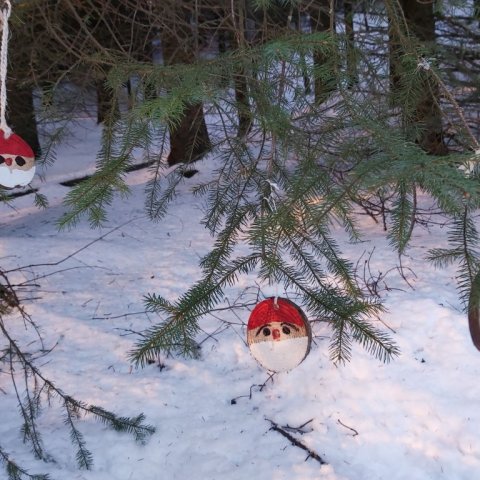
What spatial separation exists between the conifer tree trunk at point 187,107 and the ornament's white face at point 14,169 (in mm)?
445

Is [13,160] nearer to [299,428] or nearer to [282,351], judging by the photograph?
[282,351]

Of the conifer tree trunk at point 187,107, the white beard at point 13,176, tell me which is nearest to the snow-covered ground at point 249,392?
the conifer tree trunk at point 187,107

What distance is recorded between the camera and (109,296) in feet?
14.1

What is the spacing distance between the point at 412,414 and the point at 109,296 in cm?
228

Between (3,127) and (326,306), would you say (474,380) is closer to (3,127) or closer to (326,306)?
(326,306)

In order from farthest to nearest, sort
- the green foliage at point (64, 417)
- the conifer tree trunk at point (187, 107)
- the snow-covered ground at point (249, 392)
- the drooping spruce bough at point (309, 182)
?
the conifer tree trunk at point (187, 107) → the snow-covered ground at point (249, 392) → the green foliage at point (64, 417) → the drooping spruce bough at point (309, 182)

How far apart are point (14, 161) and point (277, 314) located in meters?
0.88

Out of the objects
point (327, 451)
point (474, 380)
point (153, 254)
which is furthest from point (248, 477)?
point (153, 254)

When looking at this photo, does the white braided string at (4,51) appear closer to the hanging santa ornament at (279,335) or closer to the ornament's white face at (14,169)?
the ornament's white face at (14,169)

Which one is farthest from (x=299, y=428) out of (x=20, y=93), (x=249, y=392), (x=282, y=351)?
(x=20, y=93)

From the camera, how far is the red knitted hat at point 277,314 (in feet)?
4.94

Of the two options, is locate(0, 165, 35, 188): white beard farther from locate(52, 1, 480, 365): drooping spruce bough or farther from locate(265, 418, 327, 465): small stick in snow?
locate(265, 418, 327, 465): small stick in snow

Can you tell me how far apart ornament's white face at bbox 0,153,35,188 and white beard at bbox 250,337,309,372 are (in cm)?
83

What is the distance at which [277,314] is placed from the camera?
1.51 metres
